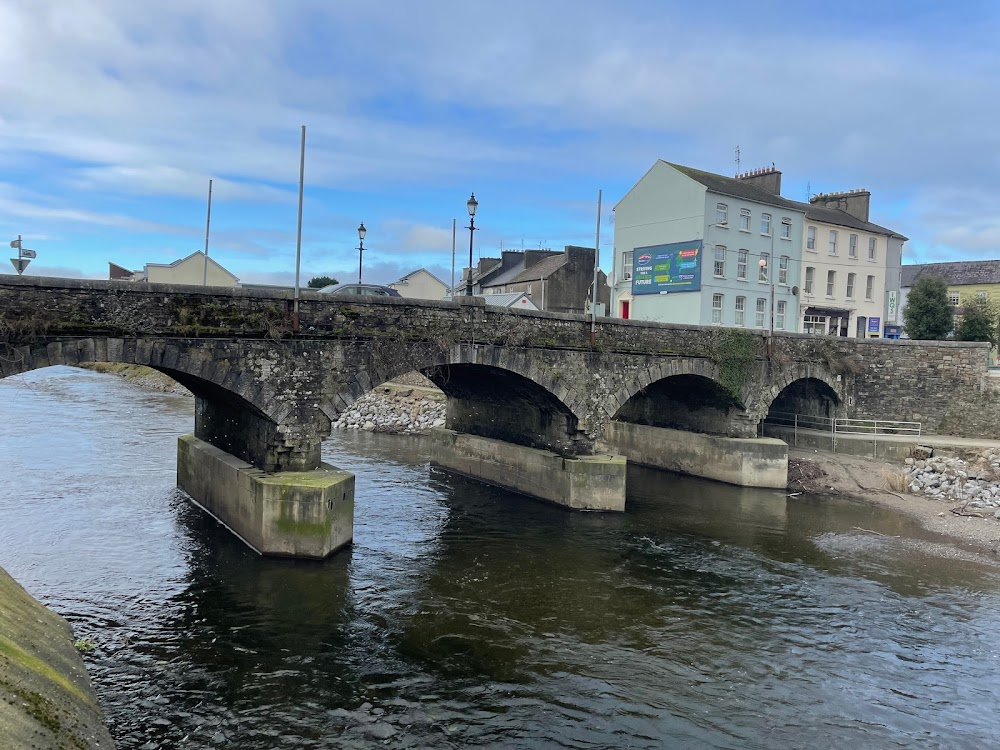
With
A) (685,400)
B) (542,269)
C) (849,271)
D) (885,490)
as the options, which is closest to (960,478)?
(885,490)

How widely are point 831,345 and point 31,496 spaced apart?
33901 millimetres

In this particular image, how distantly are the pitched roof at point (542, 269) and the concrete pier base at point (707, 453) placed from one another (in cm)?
2639

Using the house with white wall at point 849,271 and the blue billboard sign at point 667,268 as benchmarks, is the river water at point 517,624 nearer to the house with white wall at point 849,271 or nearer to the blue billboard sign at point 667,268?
the blue billboard sign at point 667,268

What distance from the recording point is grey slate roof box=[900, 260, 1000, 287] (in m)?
64.4

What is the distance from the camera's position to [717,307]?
4119cm

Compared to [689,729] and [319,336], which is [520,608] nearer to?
[689,729]

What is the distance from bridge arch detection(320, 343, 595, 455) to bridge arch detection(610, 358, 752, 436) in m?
2.56

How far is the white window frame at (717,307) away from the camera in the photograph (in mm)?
40938

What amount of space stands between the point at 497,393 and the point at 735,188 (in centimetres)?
2349

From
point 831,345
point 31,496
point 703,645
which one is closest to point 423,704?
point 703,645

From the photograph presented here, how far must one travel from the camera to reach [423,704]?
11438 mm

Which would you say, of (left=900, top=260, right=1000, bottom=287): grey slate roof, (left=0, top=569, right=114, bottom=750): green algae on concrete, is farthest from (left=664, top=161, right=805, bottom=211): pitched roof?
(left=0, top=569, right=114, bottom=750): green algae on concrete

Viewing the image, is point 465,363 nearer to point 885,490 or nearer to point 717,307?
point 885,490

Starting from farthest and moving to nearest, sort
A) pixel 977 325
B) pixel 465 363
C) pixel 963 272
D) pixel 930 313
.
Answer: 1. pixel 963 272
2. pixel 930 313
3. pixel 977 325
4. pixel 465 363
